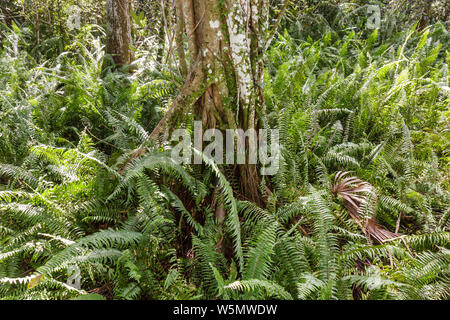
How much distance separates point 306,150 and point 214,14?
1194mm

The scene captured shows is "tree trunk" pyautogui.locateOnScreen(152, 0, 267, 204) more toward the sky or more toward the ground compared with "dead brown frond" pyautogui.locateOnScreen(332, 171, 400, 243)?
more toward the sky

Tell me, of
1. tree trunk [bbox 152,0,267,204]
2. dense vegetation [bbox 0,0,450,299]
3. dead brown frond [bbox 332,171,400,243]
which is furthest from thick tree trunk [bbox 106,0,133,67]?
dead brown frond [bbox 332,171,400,243]

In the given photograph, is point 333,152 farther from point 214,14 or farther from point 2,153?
point 2,153

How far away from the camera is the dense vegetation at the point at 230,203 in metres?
1.68

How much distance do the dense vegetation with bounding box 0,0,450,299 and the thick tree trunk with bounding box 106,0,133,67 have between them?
103 cm

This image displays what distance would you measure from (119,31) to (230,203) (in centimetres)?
331

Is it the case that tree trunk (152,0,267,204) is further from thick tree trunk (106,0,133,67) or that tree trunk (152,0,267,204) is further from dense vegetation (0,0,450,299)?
thick tree trunk (106,0,133,67)

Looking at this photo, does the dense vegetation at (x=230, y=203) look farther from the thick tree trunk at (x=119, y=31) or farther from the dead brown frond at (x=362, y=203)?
the thick tree trunk at (x=119, y=31)

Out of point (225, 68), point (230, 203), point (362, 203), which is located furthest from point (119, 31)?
point (362, 203)

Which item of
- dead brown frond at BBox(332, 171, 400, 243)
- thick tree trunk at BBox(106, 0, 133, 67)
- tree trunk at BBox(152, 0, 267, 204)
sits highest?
thick tree trunk at BBox(106, 0, 133, 67)

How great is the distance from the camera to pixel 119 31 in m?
4.28

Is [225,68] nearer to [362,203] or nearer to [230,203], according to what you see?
[230,203]

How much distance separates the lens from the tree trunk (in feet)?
6.73

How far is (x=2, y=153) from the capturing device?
8.61 feet
